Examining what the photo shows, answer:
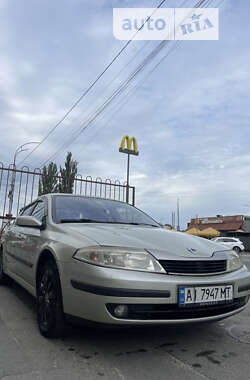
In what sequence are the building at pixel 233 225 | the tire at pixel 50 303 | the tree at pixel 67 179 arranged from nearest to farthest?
1. the tire at pixel 50 303
2. the tree at pixel 67 179
3. the building at pixel 233 225

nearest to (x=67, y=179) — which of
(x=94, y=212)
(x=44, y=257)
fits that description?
(x=94, y=212)

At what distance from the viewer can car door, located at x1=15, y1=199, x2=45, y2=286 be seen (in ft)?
10.2

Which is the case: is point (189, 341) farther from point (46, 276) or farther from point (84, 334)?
point (46, 276)

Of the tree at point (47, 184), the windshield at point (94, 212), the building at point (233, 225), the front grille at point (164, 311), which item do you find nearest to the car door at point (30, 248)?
the windshield at point (94, 212)

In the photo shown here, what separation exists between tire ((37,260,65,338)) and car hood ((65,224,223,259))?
41 cm

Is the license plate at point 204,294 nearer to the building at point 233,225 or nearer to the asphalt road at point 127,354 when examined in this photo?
the asphalt road at point 127,354

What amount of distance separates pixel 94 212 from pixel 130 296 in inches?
59.2

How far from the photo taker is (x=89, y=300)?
7.18 ft

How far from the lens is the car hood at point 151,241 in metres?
2.36

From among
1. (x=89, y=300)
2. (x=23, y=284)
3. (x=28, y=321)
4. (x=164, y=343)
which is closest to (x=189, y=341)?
(x=164, y=343)

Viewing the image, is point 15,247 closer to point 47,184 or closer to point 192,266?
point 192,266

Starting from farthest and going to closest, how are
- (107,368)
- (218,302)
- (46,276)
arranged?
1. (46,276)
2. (218,302)
3. (107,368)

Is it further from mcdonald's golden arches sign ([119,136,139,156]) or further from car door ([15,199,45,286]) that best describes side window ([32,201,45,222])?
mcdonald's golden arches sign ([119,136,139,156])

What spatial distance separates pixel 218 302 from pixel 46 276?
1462mm
